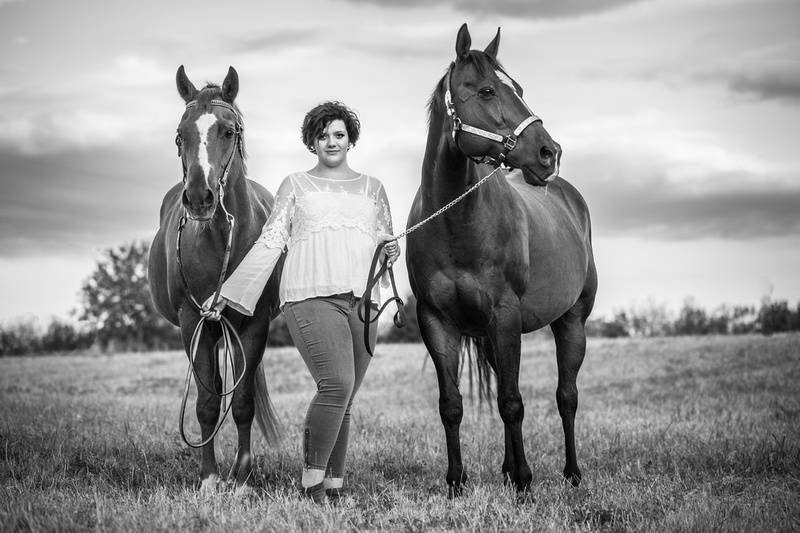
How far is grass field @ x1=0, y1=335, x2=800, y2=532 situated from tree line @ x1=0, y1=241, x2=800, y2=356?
4217mm

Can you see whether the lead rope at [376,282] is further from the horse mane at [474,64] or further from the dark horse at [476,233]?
the horse mane at [474,64]

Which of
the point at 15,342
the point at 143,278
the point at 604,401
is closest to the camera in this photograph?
the point at 604,401

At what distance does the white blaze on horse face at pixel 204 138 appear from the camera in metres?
4.16

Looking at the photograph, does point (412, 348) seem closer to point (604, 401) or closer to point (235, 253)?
point (604, 401)

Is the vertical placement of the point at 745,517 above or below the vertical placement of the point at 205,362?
below

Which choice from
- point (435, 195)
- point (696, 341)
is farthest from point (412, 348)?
point (435, 195)

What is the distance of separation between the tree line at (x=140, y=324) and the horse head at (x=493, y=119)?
286 inches

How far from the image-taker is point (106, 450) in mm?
5699

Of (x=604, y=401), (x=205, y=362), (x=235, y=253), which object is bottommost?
(x=604, y=401)

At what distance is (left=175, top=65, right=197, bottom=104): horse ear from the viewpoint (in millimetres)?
4684

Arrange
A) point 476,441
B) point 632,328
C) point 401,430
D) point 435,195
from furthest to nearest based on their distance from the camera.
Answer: point 632,328, point 401,430, point 476,441, point 435,195

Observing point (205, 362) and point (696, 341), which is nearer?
point (205, 362)

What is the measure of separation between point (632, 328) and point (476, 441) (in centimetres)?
2370

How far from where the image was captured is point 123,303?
45.2 metres
